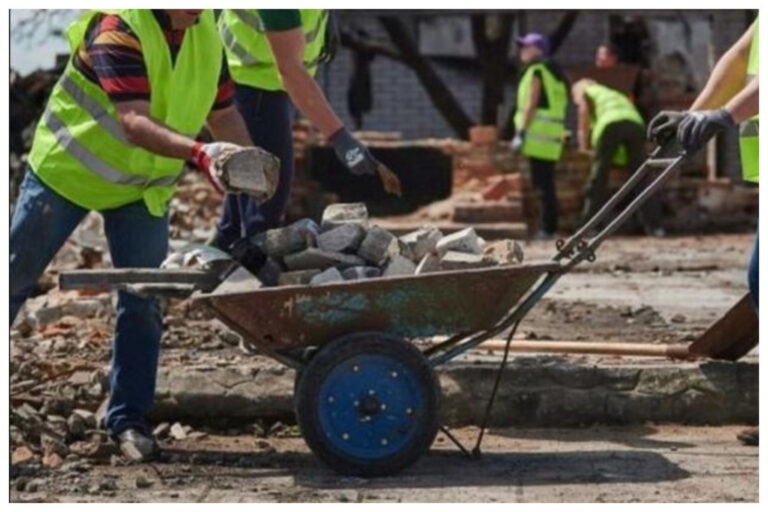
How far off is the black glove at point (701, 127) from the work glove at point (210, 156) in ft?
4.51

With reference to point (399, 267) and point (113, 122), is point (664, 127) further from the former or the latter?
point (113, 122)

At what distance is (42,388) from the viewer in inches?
303

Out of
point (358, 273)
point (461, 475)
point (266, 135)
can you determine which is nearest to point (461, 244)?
point (358, 273)

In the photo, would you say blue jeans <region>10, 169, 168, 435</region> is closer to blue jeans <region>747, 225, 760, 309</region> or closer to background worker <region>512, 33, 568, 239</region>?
blue jeans <region>747, 225, 760, 309</region>

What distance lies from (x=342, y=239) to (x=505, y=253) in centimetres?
52

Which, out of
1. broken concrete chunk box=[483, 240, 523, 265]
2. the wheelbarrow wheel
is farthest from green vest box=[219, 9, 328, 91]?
the wheelbarrow wheel

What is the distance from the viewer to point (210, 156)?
20.2 feet

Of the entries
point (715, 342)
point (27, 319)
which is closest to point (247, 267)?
point (715, 342)

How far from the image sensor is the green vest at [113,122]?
21.4 ft

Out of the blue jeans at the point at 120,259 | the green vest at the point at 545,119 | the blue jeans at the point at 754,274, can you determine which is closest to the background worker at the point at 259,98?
the blue jeans at the point at 120,259

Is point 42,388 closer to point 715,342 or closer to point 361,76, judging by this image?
point 715,342

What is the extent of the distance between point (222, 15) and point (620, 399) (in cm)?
217

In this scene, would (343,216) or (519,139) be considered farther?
(519,139)

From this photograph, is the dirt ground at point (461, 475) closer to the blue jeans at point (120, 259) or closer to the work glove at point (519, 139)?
the blue jeans at point (120, 259)
